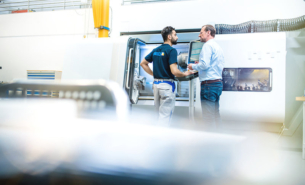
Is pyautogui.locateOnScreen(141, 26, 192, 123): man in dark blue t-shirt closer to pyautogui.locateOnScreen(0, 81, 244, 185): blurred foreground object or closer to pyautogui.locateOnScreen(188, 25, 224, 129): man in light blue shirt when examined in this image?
pyautogui.locateOnScreen(188, 25, 224, 129): man in light blue shirt

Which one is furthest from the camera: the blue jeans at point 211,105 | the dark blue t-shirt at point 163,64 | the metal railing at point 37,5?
the metal railing at point 37,5

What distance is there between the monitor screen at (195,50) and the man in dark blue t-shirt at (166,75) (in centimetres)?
65

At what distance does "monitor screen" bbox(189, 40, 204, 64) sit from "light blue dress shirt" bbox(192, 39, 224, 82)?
65 cm

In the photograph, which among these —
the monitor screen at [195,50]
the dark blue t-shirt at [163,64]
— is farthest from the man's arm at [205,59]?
the monitor screen at [195,50]

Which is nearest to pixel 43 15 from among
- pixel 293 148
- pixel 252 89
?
pixel 252 89

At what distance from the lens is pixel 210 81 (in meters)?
2.13

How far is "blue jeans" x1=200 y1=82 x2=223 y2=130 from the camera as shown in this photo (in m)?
2.04

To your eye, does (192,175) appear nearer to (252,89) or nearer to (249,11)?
(252,89)

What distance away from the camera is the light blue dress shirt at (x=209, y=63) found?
2115 mm

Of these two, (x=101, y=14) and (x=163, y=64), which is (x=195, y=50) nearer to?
(x=163, y=64)

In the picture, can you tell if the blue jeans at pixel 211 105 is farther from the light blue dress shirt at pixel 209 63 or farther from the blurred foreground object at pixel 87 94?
→ the blurred foreground object at pixel 87 94

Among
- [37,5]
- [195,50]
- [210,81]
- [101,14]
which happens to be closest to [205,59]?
[210,81]

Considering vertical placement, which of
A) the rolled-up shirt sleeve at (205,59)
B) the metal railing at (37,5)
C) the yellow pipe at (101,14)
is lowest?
the rolled-up shirt sleeve at (205,59)

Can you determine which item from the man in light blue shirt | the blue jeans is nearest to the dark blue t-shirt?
the man in light blue shirt
